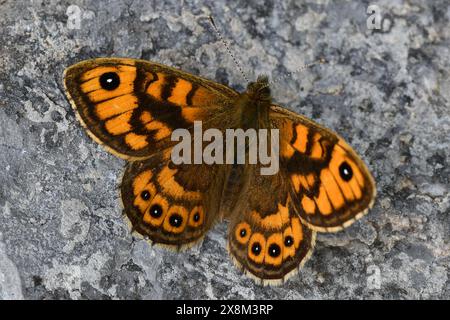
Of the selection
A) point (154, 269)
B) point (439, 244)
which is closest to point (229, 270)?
point (154, 269)

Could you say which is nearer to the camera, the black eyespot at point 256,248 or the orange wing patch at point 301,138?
the orange wing patch at point 301,138

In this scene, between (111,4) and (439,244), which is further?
(111,4)

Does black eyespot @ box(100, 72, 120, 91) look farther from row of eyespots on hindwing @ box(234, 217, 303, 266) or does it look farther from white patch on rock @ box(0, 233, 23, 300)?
white patch on rock @ box(0, 233, 23, 300)

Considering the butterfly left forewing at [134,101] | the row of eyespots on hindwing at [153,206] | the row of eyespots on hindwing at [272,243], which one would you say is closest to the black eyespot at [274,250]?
the row of eyespots on hindwing at [272,243]

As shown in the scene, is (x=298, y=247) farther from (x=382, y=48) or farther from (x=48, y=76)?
(x=48, y=76)

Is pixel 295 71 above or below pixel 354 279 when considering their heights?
above

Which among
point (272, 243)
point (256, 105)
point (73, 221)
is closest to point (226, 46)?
point (256, 105)

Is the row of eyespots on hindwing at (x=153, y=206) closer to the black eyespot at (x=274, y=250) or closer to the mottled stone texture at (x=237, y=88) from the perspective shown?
the mottled stone texture at (x=237, y=88)
